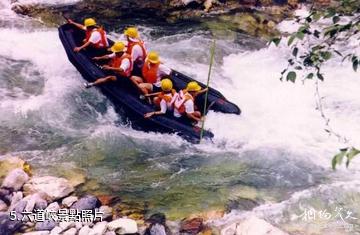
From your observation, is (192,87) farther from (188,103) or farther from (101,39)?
(101,39)

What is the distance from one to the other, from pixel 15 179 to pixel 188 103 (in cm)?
256

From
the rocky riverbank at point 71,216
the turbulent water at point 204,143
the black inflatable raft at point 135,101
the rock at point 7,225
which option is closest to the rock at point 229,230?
the rocky riverbank at point 71,216

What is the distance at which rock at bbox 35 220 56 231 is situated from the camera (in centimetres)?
490

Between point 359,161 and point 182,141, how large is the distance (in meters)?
2.55

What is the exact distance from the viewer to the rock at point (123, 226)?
16.6 feet

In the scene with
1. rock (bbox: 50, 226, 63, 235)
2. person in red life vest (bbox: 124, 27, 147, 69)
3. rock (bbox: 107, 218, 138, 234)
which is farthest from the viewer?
person in red life vest (bbox: 124, 27, 147, 69)

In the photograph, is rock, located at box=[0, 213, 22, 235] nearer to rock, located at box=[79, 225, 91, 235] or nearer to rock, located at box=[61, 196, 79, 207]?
rock, located at box=[61, 196, 79, 207]

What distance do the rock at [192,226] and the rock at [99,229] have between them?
0.90 m

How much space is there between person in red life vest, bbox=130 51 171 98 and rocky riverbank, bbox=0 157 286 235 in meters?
1.95

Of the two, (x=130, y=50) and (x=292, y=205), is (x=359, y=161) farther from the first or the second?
(x=130, y=50)

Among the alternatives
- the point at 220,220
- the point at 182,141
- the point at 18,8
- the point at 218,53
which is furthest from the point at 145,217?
the point at 18,8

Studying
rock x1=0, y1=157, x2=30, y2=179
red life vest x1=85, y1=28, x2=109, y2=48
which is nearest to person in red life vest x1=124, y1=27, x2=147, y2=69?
red life vest x1=85, y1=28, x2=109, y2=48

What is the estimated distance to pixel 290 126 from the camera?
7305 millimetres

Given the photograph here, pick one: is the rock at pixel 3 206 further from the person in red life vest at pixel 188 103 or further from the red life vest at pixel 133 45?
the red life vest at pixel 133 45
